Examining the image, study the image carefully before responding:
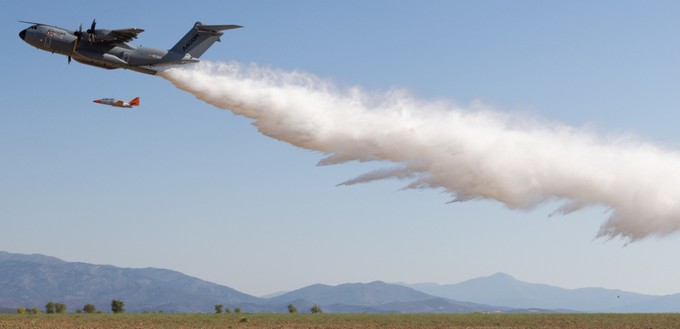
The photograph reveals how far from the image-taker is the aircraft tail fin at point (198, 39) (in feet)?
242

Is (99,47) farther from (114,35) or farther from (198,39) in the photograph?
(198,39)

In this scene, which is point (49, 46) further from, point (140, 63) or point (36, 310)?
point (36, 310)

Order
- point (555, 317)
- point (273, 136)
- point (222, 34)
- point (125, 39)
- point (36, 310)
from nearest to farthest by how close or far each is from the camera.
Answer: point (273, 136)
point (125, 39)
point (222, 34)
point (555, 317)
point (36, 310)

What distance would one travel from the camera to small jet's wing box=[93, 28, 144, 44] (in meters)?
68.9

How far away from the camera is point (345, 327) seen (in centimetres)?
6812

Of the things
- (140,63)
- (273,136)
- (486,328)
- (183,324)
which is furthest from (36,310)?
(486,328)

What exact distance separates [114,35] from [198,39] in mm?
8205

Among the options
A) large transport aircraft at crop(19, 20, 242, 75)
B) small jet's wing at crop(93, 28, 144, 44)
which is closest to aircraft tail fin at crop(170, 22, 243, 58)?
large transport aircraft at crop(19, 20, 242, 75)

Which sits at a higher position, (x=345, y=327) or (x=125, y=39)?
(x=125, y=39)

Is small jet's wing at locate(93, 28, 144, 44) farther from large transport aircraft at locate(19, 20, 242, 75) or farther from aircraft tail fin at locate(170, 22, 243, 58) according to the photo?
aircraft tail fin at locate(170, 22, 243, 58)

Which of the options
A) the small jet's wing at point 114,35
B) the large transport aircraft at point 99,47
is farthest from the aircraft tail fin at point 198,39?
the small jet's wing at point 114,35

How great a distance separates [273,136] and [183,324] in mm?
18473

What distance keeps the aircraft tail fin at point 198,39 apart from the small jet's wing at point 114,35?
15.1 ft

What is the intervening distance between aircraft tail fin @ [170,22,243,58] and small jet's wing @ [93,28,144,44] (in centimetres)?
460
